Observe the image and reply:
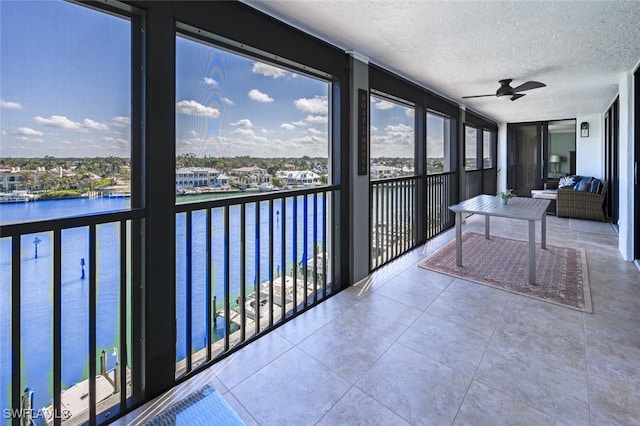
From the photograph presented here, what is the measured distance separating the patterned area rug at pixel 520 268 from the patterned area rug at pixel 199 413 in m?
2.75

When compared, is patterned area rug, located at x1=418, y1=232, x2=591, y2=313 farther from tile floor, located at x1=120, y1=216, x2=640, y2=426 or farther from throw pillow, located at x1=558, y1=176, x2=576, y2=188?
throw pillow, located at x1=558, y1=176, x2=576, y2=188

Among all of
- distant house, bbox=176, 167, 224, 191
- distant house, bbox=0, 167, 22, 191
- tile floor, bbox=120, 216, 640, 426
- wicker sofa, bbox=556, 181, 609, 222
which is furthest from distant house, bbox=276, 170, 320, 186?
wicker sofa, bbox=556, 181, 609, 222

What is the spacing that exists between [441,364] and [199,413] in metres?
1.40

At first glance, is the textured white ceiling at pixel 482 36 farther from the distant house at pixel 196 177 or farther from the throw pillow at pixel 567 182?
the throw pillow at pixel 567 182

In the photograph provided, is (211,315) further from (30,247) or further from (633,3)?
(633,3)

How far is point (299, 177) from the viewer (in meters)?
2.80

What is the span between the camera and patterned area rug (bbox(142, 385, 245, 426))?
4.68 ft

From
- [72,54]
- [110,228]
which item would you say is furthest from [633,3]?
[110,228]

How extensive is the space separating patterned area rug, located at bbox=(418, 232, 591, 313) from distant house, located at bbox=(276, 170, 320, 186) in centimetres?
180

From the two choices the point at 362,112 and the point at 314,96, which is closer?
the point at 314,96

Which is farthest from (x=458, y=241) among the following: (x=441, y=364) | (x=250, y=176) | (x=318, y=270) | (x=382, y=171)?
(x=250, y=176)

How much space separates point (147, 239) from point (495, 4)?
9.01ft

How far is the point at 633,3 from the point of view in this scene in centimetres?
226

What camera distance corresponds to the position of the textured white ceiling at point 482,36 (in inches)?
90.0
